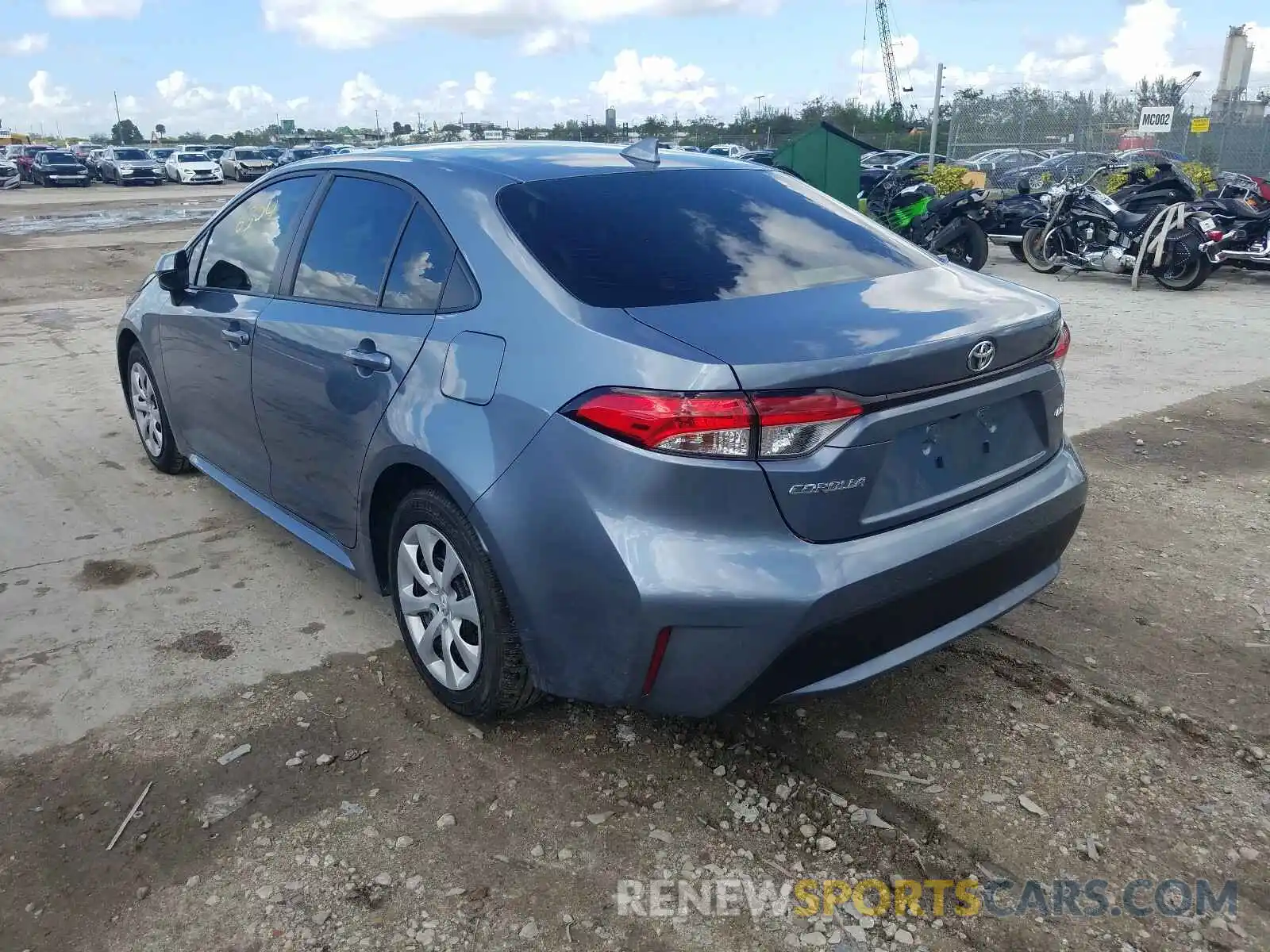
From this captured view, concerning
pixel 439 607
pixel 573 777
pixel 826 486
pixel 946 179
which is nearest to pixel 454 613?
pixel 439 607

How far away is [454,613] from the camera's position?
9.68ft

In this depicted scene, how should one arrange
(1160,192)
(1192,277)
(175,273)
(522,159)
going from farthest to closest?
(1160,192) → (1192,277) → (175,273) → (522,159)

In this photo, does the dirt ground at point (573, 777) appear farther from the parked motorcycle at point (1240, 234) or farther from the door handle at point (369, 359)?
the parked motorcycle at point (1240, 234)

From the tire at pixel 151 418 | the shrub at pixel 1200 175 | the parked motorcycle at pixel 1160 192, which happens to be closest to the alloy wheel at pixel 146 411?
the tire at pixel 151 418

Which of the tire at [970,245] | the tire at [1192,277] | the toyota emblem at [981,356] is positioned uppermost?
the toyota emblem at [981,356]

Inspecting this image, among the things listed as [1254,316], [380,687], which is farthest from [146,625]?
[1254,316]

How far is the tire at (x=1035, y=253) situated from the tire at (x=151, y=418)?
10794mm

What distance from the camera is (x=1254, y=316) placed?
31.3ft

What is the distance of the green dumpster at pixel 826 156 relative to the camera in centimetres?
1282

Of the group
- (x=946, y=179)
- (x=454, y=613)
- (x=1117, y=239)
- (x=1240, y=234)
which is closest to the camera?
(x=454, y=613)

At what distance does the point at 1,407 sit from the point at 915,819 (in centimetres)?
644

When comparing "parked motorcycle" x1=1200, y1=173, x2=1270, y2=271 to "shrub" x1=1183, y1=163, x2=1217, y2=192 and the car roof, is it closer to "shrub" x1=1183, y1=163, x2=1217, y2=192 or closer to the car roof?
"shrub" x1=1183, y1=163, x2=1217, y2=192

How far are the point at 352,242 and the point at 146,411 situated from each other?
253cm

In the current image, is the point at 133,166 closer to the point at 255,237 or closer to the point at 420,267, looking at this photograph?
the point at 255,237
